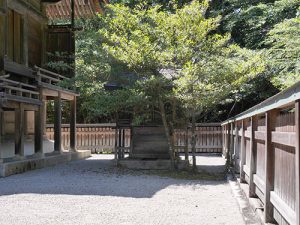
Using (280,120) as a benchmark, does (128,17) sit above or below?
above

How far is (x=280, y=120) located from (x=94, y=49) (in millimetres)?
8394

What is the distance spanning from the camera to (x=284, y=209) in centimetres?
403

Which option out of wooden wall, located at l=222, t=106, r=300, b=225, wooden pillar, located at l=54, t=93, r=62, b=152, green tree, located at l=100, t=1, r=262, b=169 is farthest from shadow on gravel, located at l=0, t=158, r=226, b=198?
wooden pillar, located at l=54, t=93, r=62, b=152

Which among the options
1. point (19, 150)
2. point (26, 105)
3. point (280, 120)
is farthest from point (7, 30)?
point (280, 120)

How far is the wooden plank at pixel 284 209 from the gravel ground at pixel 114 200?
1.25 m

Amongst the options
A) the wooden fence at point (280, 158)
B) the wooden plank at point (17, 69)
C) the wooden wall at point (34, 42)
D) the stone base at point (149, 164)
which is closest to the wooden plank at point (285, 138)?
Answer: the wooden fence at point (280, 158)

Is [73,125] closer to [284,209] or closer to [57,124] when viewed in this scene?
[57,124]

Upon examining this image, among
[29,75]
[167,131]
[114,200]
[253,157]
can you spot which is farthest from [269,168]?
[29,75]

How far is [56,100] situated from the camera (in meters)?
15.3

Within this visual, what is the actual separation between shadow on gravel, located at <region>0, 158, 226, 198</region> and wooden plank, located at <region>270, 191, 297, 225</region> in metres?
3.58

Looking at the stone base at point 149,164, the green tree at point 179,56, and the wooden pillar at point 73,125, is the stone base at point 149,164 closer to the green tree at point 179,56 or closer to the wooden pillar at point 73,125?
the green tree at point 179,56

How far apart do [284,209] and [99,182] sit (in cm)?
617

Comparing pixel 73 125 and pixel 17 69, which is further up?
pixel 17 69

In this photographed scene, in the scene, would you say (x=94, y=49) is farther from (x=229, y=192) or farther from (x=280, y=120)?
(x=280, y=120)
